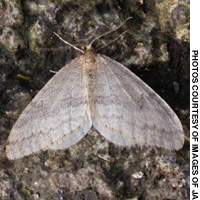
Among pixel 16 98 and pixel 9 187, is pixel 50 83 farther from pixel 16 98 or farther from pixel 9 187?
pixel 9 187

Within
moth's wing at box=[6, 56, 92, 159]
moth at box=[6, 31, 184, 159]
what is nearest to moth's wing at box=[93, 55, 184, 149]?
moth at box=[6, 31, 184, 159]

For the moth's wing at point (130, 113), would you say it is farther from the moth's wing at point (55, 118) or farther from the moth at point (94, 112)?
the moth's wing at point (55, 118)

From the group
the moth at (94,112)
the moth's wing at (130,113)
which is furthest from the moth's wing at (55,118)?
the moth's wing at (130,113)

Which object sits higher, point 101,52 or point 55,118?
point 101,52

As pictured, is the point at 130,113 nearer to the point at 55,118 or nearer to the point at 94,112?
the point at 94,112

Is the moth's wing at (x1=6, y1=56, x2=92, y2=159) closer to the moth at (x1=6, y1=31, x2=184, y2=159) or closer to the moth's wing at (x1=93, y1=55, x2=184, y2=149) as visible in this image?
the moth at (x1=6, y1=31, x2=184, y2=159)

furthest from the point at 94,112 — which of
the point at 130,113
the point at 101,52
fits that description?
the point at 101,52
